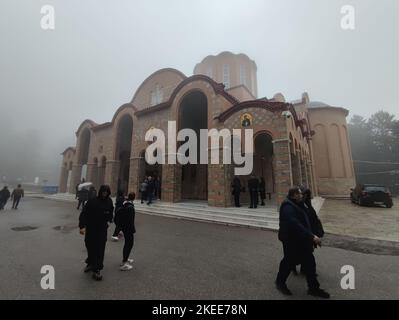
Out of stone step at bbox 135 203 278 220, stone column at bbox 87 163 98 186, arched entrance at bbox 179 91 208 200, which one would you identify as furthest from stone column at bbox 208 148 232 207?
stone column at bbox 87 163 98 186

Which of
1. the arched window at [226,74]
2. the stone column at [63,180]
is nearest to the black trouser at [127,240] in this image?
the arched window at [226,74]

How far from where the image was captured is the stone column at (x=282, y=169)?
896cm

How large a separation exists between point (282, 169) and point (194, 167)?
8385 millimetres

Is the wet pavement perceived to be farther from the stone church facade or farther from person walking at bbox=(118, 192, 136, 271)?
the stone church facade

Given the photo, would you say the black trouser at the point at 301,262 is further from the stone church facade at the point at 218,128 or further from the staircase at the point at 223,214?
the stone church facade at the point at 218,128

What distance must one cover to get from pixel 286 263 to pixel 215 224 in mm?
5324

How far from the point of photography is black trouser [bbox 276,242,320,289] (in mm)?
2908

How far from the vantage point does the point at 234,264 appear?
4090mm

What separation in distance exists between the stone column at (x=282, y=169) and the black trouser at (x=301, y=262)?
6.24 metres

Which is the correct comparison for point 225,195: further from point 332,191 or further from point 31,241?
point 332,191

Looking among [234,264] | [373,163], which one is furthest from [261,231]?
[373,163]

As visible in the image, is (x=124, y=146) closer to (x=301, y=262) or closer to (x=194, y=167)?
(x=194, y=167)

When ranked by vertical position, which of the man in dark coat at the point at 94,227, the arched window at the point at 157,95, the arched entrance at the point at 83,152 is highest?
the arched window at the point at 157,95
